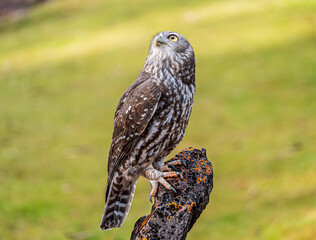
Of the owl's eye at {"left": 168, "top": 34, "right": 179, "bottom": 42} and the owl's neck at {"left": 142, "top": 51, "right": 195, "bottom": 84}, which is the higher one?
the owl's eye at {"left": 168, "top": 34, "right": 179, "bottom": 42}

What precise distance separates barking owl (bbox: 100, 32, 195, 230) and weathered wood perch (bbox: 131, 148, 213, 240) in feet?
0.35

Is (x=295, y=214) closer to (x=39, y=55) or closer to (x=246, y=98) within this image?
(x=246, y=98)

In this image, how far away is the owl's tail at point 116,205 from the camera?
4.38m

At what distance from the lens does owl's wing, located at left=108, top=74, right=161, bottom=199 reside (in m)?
4.24

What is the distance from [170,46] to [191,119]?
18.3ft

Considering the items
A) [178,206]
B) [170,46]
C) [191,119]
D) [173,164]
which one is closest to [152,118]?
[173,164]

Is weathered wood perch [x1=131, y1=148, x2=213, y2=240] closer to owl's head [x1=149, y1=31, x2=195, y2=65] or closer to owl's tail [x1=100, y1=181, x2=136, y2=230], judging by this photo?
owl's tail [x1=100, y1=181, x2=136, y2=230]

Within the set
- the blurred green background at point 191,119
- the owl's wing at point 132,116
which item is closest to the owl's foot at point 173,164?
the owl's wing at point 132,116

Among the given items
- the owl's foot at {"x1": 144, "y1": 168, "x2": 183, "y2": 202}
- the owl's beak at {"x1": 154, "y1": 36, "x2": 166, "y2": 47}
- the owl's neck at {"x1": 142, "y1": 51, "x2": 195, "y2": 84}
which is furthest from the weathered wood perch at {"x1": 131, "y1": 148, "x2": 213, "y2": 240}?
the owl's beak at {"x1": 154, "y1": 36, "x2": 166, "y2": 47}

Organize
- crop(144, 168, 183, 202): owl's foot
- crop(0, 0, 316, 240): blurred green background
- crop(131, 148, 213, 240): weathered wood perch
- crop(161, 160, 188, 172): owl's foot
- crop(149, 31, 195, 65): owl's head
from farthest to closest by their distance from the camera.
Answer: crop(0, 0, 316, 240): blurred green background < crop(161, 160, 188, 172): owl's foot < crop(149, 31, 195, 65): owl's head < crop(144, 168, 183, 202): owl's foot < crop(131, 148, 213, 240): weathered wood perch

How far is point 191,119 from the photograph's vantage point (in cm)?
975

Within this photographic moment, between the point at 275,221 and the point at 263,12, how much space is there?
27.9ft

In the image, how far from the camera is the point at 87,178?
27.1 ft

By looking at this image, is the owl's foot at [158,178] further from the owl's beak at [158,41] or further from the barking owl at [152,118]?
the owl's beak at [158,41]
